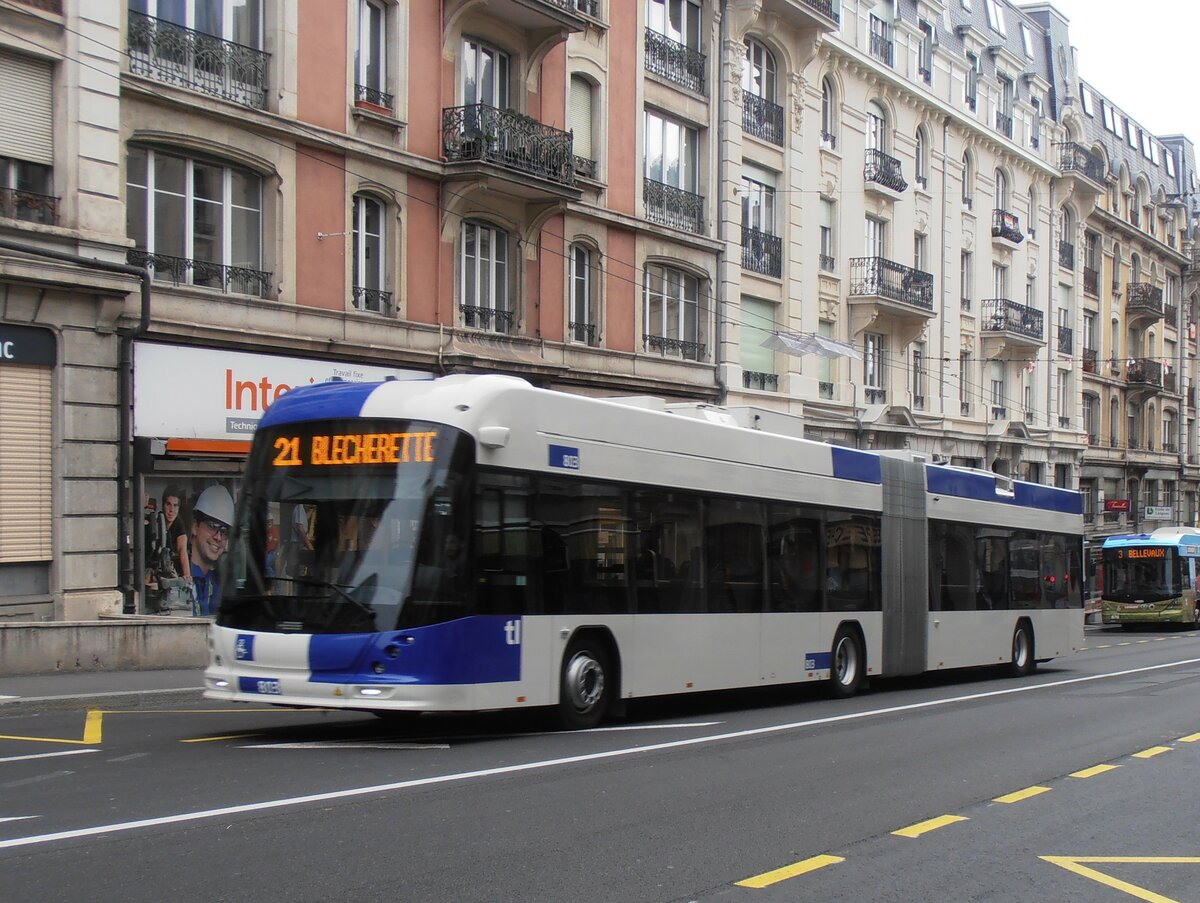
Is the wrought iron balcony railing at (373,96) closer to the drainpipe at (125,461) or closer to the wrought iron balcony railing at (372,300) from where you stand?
the wrought iron balcony railing at (372,300)

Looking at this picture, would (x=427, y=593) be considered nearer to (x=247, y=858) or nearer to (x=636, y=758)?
(x=636, y=758)

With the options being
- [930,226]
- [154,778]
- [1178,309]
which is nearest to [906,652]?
[154,778]

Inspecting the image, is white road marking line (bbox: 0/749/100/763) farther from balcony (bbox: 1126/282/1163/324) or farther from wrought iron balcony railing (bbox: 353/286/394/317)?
balcony (bbox: 1126/282/1163/324)

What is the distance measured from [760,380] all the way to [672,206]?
515cm

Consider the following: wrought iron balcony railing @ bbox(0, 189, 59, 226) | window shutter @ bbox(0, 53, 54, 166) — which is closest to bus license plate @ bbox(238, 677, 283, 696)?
wrought iron balcony railing @ bbox(0, 189, 59, 226)

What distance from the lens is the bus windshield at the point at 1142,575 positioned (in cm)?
4088

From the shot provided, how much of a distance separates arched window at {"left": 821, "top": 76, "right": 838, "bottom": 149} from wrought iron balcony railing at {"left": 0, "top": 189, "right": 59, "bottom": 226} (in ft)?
72.6

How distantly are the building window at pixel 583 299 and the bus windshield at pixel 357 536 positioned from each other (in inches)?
621

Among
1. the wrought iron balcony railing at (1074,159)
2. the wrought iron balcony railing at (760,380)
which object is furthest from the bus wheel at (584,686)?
the wrought iron balcony railing at (1074,159)

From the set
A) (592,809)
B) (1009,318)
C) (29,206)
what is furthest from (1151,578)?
(592,809)

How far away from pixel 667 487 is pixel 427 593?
3611mm

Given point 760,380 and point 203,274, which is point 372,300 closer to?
point 203,274

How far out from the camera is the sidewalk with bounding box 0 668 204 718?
13844 millimetres

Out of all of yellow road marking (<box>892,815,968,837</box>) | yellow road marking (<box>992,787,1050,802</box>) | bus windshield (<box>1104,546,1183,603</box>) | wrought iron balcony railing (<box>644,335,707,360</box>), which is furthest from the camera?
bus windshield (<box>1104,546,1183,603</box>)
